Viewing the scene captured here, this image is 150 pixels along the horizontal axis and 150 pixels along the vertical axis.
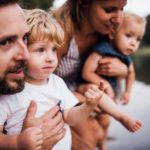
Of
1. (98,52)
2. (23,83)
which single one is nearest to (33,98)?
(23,83)

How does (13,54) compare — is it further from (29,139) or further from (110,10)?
(110,10)

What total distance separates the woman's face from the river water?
253 millimetres

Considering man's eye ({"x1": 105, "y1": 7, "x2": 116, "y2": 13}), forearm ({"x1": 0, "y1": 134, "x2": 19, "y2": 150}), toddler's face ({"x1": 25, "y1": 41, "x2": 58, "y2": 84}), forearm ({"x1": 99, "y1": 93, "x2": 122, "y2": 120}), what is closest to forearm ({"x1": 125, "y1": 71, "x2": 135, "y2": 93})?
forearm ({"x1": 99, "y1": 93, "x2": 122, "y2": 120})

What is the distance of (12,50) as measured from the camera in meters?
1.51

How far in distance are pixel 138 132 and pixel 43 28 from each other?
0.52 meters

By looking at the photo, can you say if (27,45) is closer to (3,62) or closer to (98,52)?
(3,62)

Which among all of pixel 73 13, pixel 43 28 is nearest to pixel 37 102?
pixel 43 28

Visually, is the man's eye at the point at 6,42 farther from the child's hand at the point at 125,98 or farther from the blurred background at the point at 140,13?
the child's hand at the point at 125,98

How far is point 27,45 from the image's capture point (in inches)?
61.1

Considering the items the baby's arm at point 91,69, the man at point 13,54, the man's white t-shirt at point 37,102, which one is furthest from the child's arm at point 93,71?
the man at point 13,54

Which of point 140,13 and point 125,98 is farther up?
point 140,13

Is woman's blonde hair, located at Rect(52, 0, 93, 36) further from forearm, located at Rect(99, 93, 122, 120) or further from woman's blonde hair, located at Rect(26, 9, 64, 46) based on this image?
forearm, located at Rect(99, 93, 122, 120)

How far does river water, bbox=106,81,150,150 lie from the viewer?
1.85 metres

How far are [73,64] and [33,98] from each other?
224 millimetres
